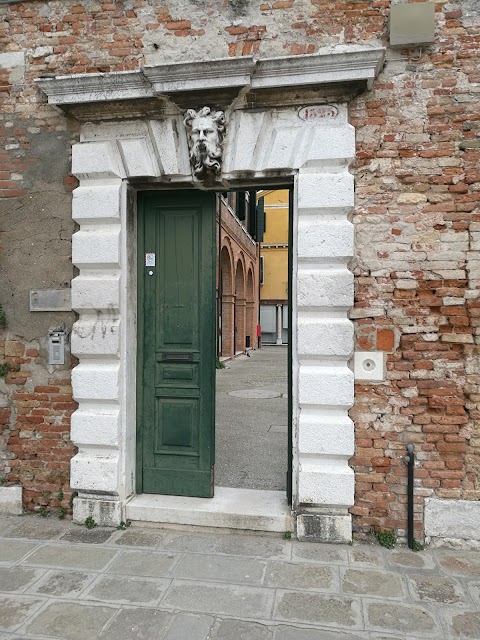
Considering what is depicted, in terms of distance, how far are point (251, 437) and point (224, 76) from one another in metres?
4.66

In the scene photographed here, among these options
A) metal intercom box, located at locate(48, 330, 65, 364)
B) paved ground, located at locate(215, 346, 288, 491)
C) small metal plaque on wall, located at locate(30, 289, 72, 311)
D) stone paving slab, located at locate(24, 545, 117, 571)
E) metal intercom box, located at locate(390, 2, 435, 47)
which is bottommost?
stone paving slab, located at locate(24, 545, 117, 571)

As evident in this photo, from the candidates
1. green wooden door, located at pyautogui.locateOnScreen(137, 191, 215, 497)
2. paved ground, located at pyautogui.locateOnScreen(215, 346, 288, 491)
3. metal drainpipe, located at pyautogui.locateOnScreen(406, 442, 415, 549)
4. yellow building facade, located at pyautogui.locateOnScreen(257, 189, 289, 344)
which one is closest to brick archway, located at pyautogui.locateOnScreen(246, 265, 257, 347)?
yellow building facade, located at pyautogui.locateOnScreen(257, 189, 289, 344)

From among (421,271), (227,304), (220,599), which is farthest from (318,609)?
(227,304)

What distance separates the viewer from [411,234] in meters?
3.76

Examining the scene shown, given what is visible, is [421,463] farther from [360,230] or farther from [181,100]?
[181,100]

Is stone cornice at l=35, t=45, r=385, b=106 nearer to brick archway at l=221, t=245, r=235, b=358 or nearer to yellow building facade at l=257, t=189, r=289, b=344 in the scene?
brick archway at l=221, t=245, r=235, b=358

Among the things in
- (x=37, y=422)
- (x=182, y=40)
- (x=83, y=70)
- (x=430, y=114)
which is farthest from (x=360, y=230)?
(x=37, y=422)

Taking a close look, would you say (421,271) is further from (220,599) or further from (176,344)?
(220,599)

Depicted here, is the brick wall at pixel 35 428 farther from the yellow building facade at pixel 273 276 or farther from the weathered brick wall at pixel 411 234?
the yellow building facade at pixel 273 276

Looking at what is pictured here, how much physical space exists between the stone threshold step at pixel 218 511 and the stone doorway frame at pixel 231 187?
155mm

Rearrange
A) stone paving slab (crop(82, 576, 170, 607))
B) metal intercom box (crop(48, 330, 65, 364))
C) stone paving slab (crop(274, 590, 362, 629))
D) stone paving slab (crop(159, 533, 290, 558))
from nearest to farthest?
stone paving slab (crop(274, 590, 362, 629))
stone paving slab (crop(82, 576, 170, 607))
stone paving slab (crop(159, 533, 290, 558))
metal intercom box (crop(48, 330, 65, 364))

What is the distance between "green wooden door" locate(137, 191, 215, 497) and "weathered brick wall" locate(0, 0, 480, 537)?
1.28 metres

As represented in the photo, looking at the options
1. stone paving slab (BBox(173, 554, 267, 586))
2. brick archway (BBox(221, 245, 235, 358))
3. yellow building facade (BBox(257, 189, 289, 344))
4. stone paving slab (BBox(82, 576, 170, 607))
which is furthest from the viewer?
yellow building facade (BBox(257, 189, 289, 344))

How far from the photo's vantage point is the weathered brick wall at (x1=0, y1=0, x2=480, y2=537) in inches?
145
